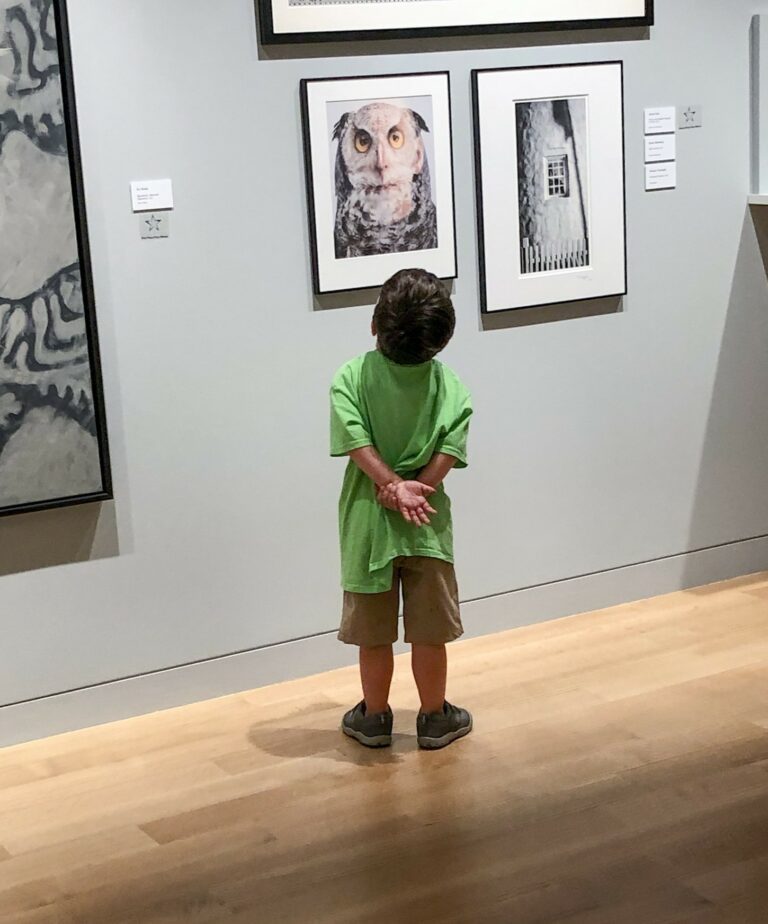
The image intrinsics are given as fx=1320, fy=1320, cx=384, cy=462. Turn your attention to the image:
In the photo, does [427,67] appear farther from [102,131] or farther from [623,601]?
[623,601]

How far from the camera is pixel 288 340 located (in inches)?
142

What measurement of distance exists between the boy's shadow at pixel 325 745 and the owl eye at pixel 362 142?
1.52 metres

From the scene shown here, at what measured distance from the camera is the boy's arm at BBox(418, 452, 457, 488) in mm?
3082

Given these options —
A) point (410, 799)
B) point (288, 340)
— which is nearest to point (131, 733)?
point (410, 799)

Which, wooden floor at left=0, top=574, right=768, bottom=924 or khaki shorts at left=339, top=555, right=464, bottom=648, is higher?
khaki shorts at left=339, top=555, right=464, bottom=648

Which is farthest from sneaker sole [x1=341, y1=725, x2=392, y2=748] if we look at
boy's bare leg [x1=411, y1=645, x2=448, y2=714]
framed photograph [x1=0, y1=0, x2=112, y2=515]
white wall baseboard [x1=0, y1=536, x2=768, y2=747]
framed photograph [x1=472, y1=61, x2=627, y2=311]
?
framed photograph [x1=472, y1=61, x2=627, y2=311]

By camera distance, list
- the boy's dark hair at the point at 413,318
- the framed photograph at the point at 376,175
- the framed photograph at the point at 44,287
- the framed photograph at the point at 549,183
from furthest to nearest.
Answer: the framed photograph at the point at 549,183 → the framed photograph at the point at 376,175 → the framed photograph at the point at 44,287 → the boy's dark hair at the point at 413,318

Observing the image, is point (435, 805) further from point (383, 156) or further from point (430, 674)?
point (383, 156)

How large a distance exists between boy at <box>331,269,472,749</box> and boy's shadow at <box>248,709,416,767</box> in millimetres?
48

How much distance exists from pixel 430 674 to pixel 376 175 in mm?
1368

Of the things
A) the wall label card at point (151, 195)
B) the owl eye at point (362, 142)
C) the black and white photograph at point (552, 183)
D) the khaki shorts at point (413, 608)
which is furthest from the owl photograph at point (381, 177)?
the khaki shorts at point (413, 608)

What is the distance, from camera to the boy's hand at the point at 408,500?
118 inches

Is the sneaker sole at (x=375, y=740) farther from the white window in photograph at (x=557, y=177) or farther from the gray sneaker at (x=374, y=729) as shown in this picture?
the white window in photograph at (x=557, y=177)

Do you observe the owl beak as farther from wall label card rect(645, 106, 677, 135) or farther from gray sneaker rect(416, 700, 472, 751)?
gray sneaker rect(416, 700, 472, 751)
